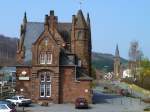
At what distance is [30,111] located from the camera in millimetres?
64812

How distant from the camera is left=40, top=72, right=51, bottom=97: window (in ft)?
270

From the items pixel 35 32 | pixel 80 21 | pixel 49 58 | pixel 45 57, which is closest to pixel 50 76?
pixel 49 58

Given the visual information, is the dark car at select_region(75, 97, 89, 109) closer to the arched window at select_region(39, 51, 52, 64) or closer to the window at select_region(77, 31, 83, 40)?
the arched window at select_region(39, 51, 52, 64)

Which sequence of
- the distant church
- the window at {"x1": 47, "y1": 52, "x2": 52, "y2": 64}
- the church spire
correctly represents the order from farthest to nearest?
the church spire, the window at {"x1": 47, "y1": 52, "x2": 52, "y2": 64}, the distant church

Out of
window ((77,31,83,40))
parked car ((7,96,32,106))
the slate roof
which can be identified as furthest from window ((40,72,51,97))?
window ((77,31,83,40))

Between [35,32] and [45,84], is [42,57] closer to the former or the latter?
[45,84]

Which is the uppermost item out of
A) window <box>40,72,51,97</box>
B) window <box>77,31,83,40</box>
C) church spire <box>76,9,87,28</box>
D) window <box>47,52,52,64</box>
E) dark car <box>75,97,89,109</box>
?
church spire <box>76,9,87,28</box>

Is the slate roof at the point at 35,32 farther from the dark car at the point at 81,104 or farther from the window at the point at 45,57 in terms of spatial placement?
the dark car at the point at 81,104

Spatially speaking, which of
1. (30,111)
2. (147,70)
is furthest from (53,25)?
(147,70)

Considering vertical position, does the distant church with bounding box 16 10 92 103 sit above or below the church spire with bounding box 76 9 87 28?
below

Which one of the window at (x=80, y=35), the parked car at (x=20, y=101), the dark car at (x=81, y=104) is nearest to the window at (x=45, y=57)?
the parked car at (x=20, y=101)

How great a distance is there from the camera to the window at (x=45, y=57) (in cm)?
8206

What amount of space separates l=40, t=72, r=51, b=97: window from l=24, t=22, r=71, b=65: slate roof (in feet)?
19.7

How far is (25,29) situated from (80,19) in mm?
10934
